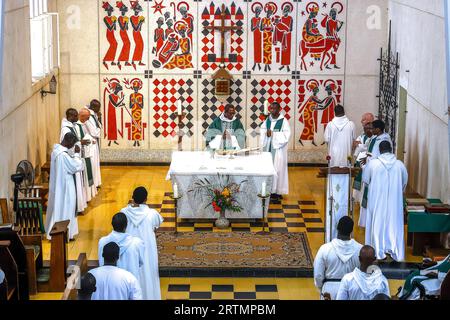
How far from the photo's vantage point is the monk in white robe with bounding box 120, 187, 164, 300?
455 inches

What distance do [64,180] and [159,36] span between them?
20.6ft

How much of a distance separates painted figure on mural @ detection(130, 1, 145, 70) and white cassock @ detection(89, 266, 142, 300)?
37.7ft

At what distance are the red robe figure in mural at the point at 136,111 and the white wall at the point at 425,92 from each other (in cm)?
601

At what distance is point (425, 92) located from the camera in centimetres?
1627

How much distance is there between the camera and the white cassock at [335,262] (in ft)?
34.4

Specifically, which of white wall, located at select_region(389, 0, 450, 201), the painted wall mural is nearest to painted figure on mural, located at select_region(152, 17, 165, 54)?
the painted wall mural

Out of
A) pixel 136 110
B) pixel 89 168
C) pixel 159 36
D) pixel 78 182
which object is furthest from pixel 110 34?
pixel 78 182

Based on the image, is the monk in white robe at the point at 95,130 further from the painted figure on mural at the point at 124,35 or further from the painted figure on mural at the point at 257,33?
the painted figure on mural at the point at 257,33

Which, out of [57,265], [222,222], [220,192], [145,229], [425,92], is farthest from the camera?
[425,92]

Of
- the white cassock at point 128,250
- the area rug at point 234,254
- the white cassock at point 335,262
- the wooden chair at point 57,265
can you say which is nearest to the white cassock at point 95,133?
the area rug at point 234,254

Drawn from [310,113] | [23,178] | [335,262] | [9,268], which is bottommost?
[9,268]

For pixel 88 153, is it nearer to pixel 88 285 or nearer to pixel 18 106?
pixel 18 106

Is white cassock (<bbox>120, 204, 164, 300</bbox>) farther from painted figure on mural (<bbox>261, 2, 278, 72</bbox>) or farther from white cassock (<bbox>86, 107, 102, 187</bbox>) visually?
painted figure on mural (<bbox>261, 2, 278, 72</bbox>)
